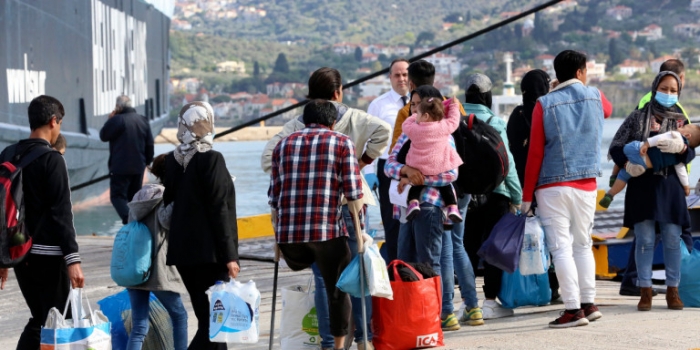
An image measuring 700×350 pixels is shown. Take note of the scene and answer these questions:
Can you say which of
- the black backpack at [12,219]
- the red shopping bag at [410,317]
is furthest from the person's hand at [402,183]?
the black backpack at [12,219]

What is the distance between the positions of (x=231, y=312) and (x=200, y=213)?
1.57 ft

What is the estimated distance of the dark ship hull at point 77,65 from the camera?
1833 cm

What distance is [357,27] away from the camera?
586 feet

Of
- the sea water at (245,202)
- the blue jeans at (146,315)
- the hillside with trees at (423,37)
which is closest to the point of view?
the blue jeans at (146,315)

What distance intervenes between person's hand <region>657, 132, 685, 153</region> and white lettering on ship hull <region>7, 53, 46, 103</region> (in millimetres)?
13569

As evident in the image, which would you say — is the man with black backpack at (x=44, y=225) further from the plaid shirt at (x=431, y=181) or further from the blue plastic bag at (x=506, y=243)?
the blue plastic bag at (x=506, y=243)

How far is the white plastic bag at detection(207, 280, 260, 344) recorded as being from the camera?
515 centimetres

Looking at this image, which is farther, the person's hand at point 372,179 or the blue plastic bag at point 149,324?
the person's hand at point 372,179

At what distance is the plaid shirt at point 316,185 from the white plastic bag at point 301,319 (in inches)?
20.9

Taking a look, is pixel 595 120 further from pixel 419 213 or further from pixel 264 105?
pixel 264 105

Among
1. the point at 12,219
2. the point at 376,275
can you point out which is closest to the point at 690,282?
the point at 376,275

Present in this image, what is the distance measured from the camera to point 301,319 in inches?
228

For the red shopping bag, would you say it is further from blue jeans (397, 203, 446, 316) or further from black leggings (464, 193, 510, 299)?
black leggings (464, 193, 510, 299)

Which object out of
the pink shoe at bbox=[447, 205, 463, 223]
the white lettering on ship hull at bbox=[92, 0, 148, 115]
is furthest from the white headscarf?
the white lettering on ship hull at bbox=[92, 0, 148, 115]
